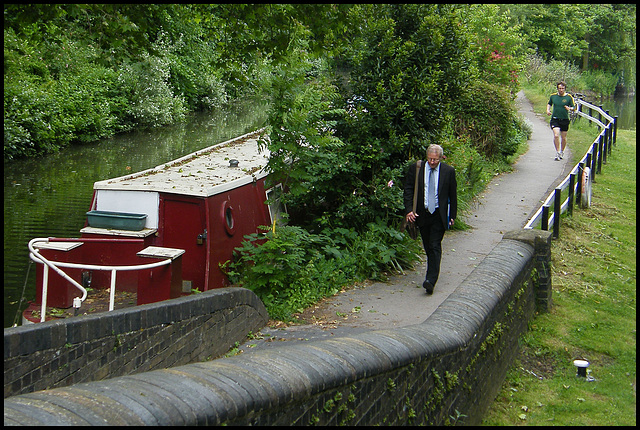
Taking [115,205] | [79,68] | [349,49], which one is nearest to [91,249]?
[115,205]

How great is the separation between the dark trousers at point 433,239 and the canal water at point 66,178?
2383mm

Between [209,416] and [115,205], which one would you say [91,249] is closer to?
[115,205]

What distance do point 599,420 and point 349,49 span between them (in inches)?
239

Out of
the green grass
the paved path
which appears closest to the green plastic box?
the paved path

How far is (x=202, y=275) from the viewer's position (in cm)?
859

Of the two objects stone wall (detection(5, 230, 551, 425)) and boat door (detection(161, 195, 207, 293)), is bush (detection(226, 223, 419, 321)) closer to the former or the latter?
boat door (detection(161, 195, 207, 293))

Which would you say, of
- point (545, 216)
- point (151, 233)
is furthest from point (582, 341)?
point (151, 233)

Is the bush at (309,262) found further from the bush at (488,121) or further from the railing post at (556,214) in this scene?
the bush at (488,121)

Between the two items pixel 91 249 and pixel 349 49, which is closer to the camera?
pixel 91 249

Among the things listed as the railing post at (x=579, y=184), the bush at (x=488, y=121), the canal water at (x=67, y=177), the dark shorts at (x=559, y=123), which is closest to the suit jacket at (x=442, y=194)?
the canal water at (x=67, y=177)

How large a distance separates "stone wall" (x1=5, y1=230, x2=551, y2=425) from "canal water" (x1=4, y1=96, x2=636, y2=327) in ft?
12.3

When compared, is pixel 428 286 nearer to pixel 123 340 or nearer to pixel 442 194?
pixel 442 194

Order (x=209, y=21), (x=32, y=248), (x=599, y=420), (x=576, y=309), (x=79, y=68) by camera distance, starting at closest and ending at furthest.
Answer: (x=599, y=420) < (x=32, y=248) < (x=576, y=309) < (x=209, y=21) < (x=79, y=68)

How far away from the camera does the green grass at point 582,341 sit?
237 inches
